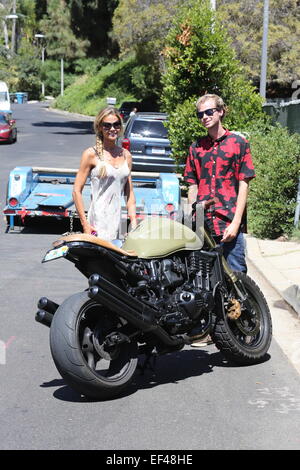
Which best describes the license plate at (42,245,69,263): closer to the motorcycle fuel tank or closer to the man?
the motorcycle fuel tank

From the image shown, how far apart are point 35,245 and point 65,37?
61.0m

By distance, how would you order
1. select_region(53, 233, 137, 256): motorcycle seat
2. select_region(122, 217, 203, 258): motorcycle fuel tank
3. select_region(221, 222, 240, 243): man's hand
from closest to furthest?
1. select_region(53, 233, 137, 256): motorcycle seat
2. select_region(122, 217, 203, 258): motorcycle fuel tank
3. select_region(221, 222, 240, 243): man's hand

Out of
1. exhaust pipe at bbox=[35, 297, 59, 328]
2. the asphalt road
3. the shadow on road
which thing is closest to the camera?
the asphalt road

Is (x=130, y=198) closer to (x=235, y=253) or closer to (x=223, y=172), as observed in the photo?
(x=223, y=172)

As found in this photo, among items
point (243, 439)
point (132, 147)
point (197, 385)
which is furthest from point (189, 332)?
point (132, 147)

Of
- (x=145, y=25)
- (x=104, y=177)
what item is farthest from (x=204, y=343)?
(x=145, y=25)

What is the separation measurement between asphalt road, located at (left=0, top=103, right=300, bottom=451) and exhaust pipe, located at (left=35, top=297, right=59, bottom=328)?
0.50 m

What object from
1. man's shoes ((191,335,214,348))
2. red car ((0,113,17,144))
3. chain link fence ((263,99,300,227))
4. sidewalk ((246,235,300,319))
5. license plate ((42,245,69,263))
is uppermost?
license plate ((42,245,69,263))

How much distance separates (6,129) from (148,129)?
14.5 m

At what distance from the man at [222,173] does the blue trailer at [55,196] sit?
566cm

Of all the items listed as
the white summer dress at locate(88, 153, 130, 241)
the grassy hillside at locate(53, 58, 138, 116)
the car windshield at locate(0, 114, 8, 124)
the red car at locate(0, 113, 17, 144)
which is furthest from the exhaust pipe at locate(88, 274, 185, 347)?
the grassy hillside at locate(53, 58, 138, 116)

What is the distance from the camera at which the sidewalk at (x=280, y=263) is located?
28.9 ft

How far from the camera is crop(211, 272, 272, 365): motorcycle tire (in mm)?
6371
